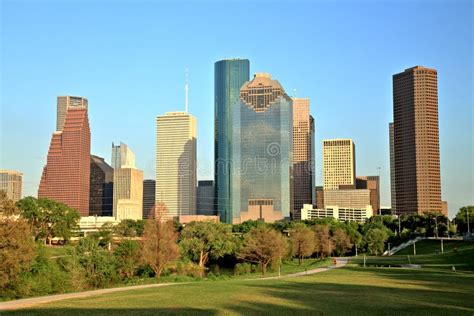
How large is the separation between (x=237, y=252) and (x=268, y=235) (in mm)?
17551

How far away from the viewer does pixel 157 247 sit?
235ft

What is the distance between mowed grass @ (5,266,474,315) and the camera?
104ft

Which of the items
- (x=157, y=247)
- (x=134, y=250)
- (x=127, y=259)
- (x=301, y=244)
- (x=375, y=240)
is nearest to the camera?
(x=157, y=247)

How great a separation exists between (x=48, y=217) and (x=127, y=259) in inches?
2700

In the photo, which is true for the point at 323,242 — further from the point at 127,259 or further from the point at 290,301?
the point at 290,301

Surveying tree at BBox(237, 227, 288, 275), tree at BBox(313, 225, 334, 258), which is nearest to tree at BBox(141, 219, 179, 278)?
tree at BBox(237, 227, 288, 275)

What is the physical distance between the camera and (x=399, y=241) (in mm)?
153375

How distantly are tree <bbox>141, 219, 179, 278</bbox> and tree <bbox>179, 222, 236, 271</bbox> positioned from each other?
29.1 meters

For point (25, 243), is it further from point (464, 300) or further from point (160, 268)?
point (464, 300)

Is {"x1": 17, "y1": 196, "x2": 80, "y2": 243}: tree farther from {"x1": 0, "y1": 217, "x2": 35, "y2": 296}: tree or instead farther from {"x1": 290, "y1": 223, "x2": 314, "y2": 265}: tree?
{"x1": 0, "y1": 217, "x2": 35, "y2": 296}: tree

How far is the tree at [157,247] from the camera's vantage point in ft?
234

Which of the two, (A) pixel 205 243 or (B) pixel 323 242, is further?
(B) pixel 323 242

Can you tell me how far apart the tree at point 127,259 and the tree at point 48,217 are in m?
60.5

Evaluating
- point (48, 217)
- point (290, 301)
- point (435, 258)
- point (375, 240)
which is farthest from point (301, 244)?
point (290, 301)
